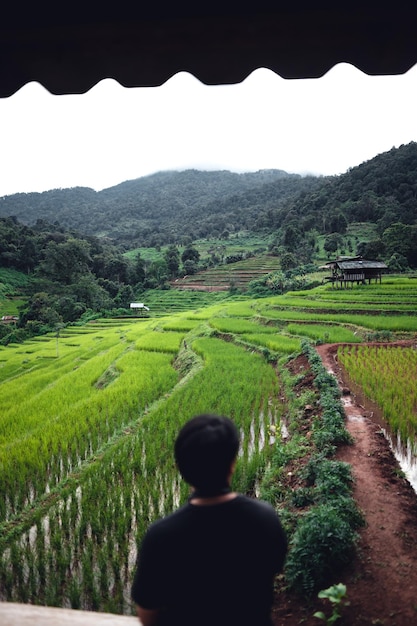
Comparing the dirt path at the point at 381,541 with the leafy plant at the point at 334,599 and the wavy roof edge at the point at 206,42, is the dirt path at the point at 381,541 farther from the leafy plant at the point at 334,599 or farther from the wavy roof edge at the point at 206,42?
the wavy roof edge at the point at 206,42

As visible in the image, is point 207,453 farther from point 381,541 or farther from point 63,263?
point 63,263

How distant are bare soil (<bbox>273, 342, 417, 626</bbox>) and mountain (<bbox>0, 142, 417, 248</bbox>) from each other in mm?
7693

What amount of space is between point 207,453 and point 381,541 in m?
2.47

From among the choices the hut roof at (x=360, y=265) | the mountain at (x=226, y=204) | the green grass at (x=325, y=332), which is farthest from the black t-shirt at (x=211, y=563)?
the hut roof at (x=360, y=265)

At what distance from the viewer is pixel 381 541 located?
2613 millimetres

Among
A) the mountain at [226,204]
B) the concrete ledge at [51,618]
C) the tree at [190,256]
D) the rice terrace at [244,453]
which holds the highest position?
the mountain at [226,204]

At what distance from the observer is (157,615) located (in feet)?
2.82

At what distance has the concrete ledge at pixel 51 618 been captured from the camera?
1163mm

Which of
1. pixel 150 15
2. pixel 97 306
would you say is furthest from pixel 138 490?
pixel 97 306

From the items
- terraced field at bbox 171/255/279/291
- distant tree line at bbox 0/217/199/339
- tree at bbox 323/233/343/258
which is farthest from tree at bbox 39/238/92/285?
tree at bbox 323/233/343/258

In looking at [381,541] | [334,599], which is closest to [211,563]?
[334,599]

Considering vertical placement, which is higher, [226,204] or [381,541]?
[226,204]

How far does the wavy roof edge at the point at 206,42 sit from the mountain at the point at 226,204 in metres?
9.17

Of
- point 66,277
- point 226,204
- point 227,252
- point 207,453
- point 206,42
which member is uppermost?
point 226,204
